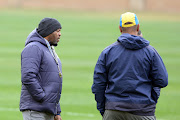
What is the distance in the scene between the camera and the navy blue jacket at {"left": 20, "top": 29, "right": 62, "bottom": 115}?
5.36 meters

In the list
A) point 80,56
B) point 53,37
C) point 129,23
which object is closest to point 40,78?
point 53,37

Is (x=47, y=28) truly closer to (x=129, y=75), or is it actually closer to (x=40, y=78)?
(x=40, y=78)

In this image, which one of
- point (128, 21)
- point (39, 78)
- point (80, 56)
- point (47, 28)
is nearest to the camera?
point (128, 21)

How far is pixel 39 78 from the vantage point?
547 cm

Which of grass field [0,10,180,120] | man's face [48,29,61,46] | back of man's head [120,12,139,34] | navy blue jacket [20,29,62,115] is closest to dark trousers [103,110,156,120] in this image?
navy blue jacket [20,29,62,115]

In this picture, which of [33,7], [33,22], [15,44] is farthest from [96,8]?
[15,44]

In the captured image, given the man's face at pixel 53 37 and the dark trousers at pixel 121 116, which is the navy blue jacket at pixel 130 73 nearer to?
the dark trousers at pixel 121 116

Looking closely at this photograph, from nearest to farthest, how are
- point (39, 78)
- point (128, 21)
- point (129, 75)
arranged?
point (129, 75) → point (128, 21) → point (39, 78)

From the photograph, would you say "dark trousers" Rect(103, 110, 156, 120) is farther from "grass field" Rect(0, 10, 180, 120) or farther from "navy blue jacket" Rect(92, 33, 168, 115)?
"grass field" Rect(0, 10, 180, 120)

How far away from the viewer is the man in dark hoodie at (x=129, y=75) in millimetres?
5020

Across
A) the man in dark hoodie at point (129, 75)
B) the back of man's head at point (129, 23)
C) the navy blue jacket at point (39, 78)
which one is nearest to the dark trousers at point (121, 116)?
the man in dark hoodie at point (129, 75)

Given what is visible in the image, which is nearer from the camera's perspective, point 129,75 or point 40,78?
point 129,75

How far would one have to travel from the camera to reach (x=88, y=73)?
1534cm

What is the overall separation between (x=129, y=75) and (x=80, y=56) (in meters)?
14.2
